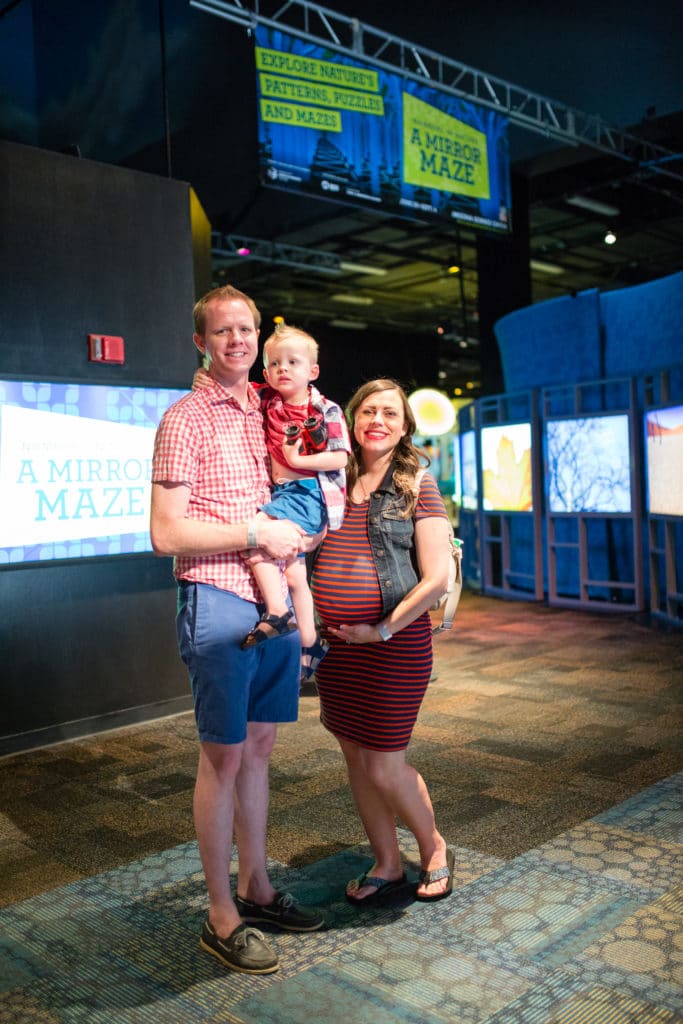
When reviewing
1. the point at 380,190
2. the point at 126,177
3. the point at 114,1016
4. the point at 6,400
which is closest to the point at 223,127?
the point at 380,190

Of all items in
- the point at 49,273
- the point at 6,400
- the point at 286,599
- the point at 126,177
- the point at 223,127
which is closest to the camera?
the point at 286,599

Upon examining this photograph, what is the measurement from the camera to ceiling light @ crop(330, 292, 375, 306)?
1841 cm

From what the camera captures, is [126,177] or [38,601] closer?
[38,601]

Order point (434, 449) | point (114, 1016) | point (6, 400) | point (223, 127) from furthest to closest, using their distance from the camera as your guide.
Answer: point (434, 449), point (223, 127), point (6, 400), point (114, 1016)

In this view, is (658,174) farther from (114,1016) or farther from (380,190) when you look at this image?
(114,1016)

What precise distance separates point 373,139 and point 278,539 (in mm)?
5538

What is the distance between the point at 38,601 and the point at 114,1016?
282 centimetres

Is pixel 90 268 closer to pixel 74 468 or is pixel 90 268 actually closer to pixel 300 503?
pixel 74 468

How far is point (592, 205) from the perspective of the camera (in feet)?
41.2

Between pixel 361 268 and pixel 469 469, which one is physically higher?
pixel 361 268

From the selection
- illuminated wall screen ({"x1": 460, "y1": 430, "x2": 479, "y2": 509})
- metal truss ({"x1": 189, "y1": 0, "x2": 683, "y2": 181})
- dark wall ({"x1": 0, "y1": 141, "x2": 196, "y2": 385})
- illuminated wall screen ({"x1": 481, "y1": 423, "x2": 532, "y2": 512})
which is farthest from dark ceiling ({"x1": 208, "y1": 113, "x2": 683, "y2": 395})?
dark wall ({"x1": 0, "y1": 141, "x2": 196, "y2": 385})

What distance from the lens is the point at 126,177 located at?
514cm

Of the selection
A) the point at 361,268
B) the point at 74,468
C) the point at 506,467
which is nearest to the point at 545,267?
the point at 361,268

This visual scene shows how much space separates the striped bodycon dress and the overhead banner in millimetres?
4406
